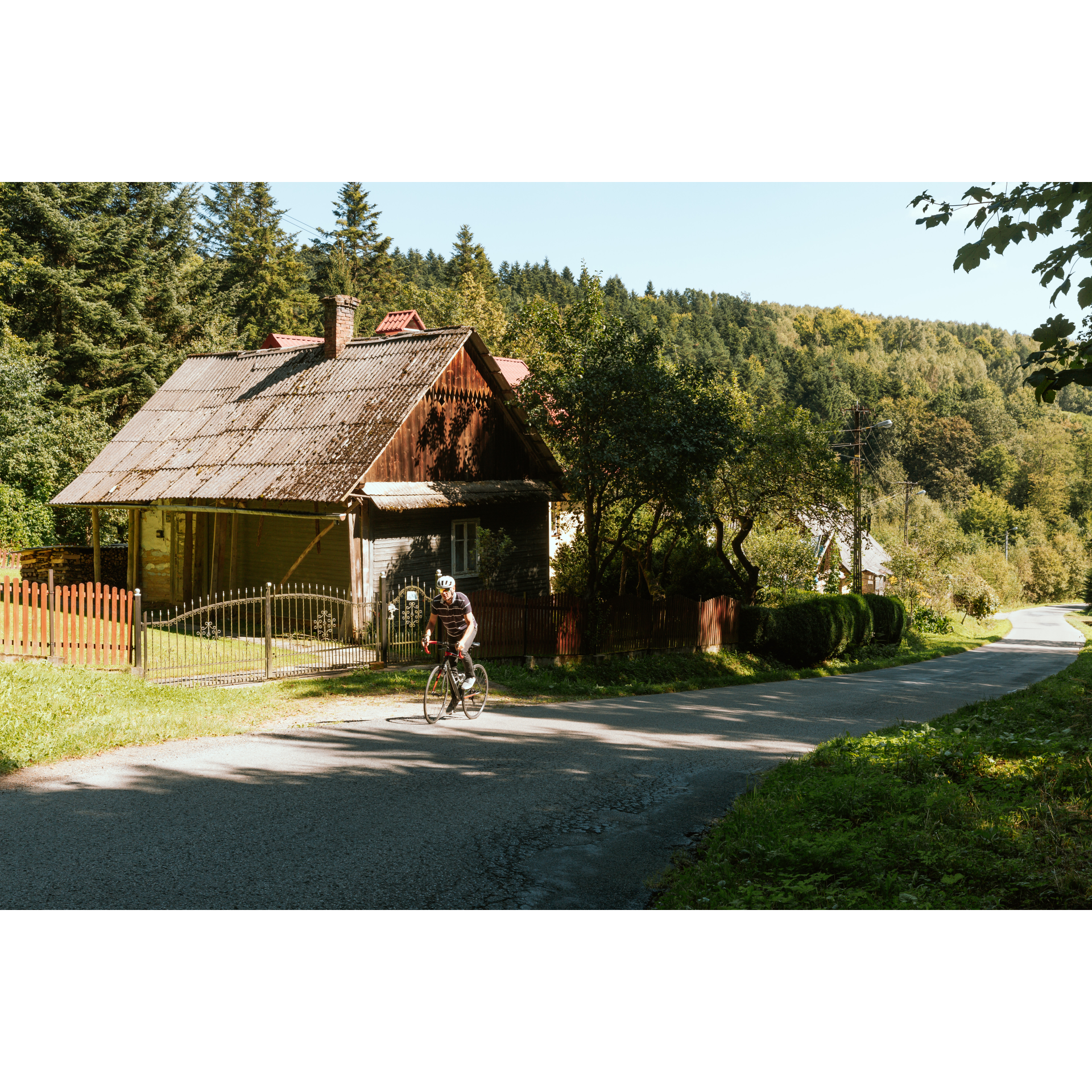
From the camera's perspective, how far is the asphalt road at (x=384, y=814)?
20.1ft

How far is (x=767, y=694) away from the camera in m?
19.0

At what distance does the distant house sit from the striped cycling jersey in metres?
26.4

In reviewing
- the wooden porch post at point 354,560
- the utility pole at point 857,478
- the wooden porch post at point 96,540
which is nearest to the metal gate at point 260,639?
the wooden porch post at point 354,560

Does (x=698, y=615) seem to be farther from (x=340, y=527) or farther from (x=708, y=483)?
(x=340, y=527)

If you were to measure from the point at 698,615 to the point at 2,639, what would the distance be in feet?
56.0

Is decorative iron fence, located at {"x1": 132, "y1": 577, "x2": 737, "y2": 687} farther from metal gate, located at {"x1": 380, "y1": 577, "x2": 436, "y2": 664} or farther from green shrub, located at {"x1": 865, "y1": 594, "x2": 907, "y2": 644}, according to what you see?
green shrub, located at {"x1": 865, "y1": 594, "x2": 907, "y2": 644}

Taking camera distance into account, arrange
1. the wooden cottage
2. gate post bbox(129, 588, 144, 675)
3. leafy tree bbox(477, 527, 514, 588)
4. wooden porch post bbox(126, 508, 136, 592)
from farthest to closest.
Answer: wooden porch post bbox(126, 508, 136, 592), leafy tree bbox(477, 527, 514, 588), the wooden cottage, gate post bbox(129, 588, 144, 675)

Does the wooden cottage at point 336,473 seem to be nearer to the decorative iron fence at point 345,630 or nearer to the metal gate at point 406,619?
the metal gate at point 406,619

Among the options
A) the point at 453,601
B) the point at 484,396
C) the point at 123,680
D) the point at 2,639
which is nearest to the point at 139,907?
the point at 453,601

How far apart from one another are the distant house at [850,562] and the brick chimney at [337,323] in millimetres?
20743

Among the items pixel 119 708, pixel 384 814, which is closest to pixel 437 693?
pixel 119 708

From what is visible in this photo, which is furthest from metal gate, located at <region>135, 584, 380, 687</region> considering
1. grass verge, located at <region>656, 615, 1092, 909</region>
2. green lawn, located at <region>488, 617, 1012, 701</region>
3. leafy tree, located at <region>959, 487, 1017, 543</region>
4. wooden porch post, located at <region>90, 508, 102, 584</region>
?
leafy tree, located at <region>959, 487, 1017, 543</region>

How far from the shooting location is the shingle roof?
19875 mm

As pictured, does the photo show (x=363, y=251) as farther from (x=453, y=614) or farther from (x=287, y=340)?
(x=453, y=614)
